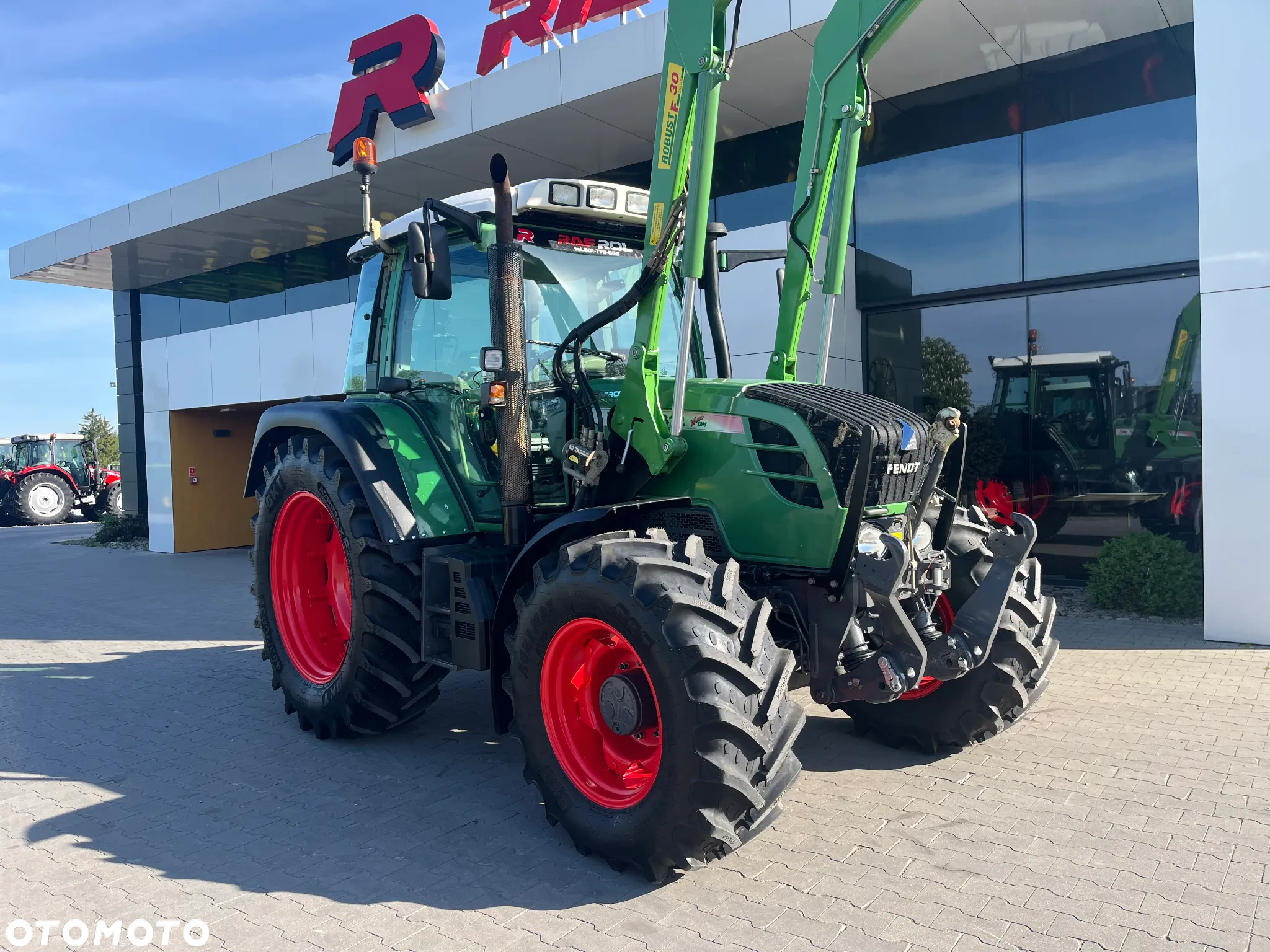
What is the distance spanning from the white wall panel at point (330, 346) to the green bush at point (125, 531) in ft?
24.4

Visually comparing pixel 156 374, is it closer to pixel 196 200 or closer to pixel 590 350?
pixel 196 200

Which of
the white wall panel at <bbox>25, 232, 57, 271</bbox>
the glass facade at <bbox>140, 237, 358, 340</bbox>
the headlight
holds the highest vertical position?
the white wall panel at <bbox>25, 232, 57, 271</bbox>

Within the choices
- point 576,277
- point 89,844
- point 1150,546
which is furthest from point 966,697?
point 1150,546

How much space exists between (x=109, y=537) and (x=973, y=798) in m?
17.9

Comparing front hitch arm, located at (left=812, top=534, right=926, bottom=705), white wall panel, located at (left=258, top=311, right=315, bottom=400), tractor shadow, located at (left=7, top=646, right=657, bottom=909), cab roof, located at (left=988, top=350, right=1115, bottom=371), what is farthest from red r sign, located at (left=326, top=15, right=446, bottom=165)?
front hitch arm, located at (left=812, top=534, right=926, bottom=705)

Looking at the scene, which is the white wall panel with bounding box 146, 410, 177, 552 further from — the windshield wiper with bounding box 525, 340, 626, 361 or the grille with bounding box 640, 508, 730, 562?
Result: the grille with bounding box 640, 508, 730, 562

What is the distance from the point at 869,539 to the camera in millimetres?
3682

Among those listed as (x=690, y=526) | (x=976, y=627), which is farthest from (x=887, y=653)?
(x=690, y=526)

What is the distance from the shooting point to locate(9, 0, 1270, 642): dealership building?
21.9 ft

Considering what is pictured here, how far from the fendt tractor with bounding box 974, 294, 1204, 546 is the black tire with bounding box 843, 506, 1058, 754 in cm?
446

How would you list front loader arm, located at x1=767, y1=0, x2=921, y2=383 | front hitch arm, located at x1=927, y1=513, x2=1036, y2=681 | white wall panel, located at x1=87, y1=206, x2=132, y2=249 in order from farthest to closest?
white wall panel, located at x1=87, y1=206, x2=132, y2=249, front loader arm, located at x1=767, y1=0, x2=921, y2=383, front hitch arm, located at x1=927, y1=513, x2=1036, y2=681

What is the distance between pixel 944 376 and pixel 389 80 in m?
7.43

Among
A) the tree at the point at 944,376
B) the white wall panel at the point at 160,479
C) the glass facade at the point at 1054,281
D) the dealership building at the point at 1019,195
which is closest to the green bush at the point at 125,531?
the white wall panel at the point at 160,479

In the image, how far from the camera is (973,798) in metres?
3.90
